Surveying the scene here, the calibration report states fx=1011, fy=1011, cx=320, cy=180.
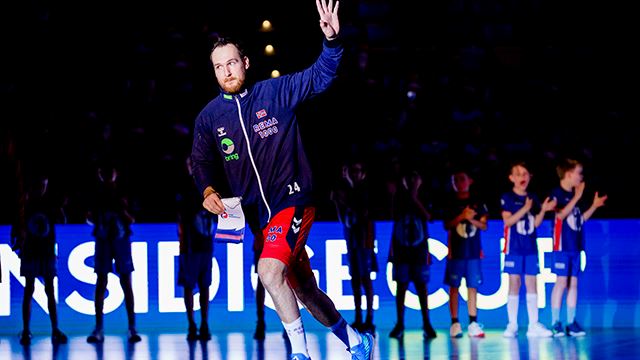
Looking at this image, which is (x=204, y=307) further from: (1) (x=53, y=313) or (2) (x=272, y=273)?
(2) (x=272, y=273)

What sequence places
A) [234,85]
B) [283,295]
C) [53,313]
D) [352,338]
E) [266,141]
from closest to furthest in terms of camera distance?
[283,295], [266,141], [234,85], [352,338], [53,313]

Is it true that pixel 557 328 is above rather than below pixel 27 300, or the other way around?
below

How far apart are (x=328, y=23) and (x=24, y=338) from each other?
5.99m

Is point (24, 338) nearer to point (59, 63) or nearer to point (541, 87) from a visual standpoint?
point (59, 63)

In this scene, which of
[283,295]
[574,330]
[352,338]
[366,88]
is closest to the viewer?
[283,295]

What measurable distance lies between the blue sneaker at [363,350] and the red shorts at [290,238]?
548mm

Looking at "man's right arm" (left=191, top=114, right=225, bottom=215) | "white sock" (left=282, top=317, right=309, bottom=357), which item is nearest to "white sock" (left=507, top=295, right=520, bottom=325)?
"white sock" (left=282, top=317, right=309, bottom=357)

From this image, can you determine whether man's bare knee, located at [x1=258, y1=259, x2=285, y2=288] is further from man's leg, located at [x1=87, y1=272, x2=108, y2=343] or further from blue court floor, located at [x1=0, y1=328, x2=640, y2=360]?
man's leg, located at [x1=87, y1=272, x2=108, y2=343]

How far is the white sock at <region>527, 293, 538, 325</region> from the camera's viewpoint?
10.5 metres

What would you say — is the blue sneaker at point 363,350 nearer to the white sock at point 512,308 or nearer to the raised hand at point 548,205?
the white sock at point 512,308

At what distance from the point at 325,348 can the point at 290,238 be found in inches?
144

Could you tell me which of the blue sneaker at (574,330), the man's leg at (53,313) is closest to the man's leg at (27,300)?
the man's leg at (53,313)

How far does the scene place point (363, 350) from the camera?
6098 millimetres

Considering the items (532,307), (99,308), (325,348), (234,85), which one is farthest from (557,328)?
(234,85)
